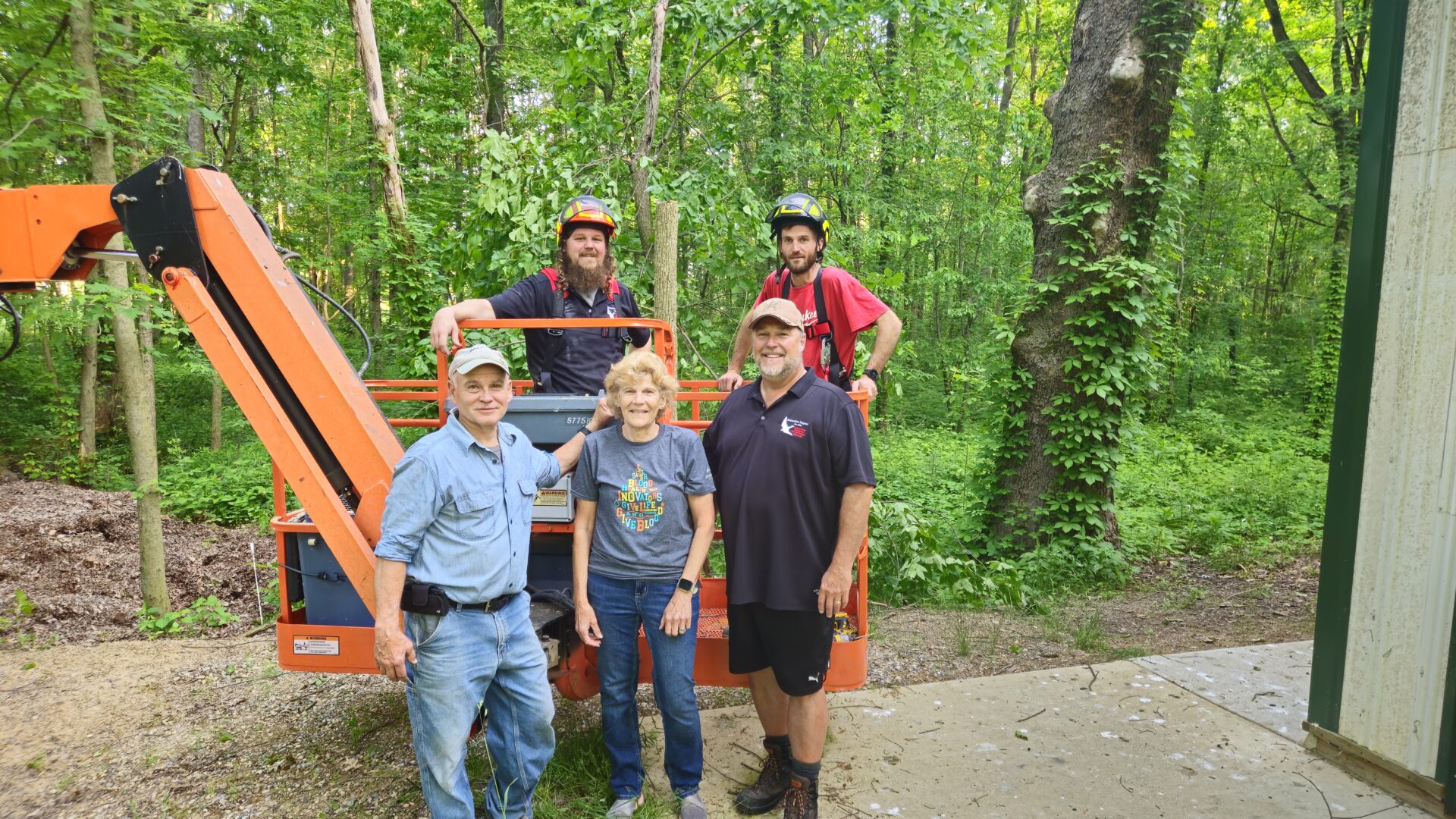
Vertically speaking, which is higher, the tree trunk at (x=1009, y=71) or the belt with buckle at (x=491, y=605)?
the tree trunk at (x=1009, y=71)

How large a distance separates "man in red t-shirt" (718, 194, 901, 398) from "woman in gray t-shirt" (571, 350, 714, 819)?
0.87m

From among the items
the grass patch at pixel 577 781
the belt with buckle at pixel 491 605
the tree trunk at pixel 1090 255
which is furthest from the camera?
the tree trunk at pixel 1090 255

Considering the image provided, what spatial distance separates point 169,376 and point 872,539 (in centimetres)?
1748

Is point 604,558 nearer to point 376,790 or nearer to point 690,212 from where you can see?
point 376,790

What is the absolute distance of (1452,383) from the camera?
3215 millimetres

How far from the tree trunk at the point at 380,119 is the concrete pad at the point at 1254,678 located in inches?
312

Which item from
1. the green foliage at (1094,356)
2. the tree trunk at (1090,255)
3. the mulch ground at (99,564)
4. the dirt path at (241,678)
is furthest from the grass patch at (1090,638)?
the mulch ground at (99,564)

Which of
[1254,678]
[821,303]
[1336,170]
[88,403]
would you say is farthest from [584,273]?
[1336,170]

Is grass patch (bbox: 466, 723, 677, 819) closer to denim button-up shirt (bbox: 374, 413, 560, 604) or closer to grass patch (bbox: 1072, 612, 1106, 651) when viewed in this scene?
denim button-up shirt (bbox: 374, 413, 560, 604)

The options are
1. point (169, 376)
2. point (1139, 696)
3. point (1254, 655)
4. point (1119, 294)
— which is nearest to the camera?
point (1139, 696)

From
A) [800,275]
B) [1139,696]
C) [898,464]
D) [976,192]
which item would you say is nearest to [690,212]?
[800,275]

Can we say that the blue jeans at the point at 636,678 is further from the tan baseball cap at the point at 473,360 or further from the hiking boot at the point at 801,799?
the tan baseball cap at the point at 473,360

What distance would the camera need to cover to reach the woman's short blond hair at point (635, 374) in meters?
3.04

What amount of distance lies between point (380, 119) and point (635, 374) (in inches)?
282
